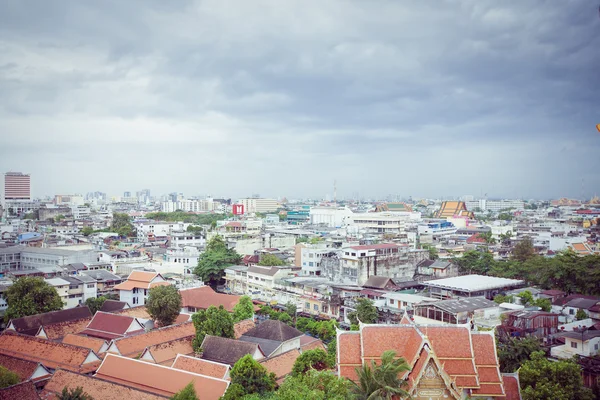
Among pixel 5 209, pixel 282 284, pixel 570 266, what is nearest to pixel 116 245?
pixel 282 284

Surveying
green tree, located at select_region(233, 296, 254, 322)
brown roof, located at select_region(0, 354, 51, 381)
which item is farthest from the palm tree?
green tree, located at select_region(233, 296, 254, 322)

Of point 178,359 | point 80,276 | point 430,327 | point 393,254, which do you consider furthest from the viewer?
point 393,254

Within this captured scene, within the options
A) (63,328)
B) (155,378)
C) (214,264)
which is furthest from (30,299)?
(214,264)

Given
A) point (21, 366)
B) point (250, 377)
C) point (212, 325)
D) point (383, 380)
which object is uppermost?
point (383, 380)

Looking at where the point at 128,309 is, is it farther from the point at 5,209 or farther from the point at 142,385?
the point at 5,209

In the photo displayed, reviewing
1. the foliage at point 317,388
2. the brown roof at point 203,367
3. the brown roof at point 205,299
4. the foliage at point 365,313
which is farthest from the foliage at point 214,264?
the foliage at point 317,388

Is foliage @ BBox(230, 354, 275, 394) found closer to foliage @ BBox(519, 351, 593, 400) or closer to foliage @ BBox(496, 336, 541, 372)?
foliage @ BBox(519, 351, 593, 400)

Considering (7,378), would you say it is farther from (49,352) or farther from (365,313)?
(365,313)
